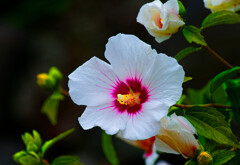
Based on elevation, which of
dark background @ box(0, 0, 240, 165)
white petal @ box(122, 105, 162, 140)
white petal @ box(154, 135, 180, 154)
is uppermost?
white petal @ box(122, 105, 162, 140)

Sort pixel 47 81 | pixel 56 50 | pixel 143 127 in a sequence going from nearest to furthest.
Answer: pixel 143 127 < pixel 47 81 < pixel 56 50

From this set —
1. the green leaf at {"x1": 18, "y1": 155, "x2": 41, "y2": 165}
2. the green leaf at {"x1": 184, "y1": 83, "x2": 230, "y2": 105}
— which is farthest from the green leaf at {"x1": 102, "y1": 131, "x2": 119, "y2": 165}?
the green leaf at {"x1": 184, "y1": 83, "x2": 230, "y2": 105}

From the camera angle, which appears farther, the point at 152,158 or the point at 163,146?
the point at 152,158

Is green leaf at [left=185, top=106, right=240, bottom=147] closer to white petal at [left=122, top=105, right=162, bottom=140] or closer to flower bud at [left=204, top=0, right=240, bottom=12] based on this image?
white petal at [left=122, top=105, right=162, bottom=140]

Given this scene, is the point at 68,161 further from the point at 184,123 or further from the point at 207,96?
the point at 207,96

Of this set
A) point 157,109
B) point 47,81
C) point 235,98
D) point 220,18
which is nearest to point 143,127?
point 157,109

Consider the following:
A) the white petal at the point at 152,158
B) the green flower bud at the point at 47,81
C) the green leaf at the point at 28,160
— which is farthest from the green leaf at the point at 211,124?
the green flower bud at the point at 47,81
